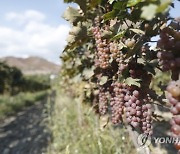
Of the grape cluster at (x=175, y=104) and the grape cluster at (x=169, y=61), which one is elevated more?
the grape cluster at (x=169, y=61)

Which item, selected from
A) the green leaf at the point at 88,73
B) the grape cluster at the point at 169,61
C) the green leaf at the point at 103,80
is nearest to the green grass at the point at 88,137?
the green leaf at the point at 88,73

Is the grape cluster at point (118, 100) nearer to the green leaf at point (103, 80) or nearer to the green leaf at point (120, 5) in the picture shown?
the green leaf at point (103, 80)

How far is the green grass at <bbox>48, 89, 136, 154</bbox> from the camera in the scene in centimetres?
439

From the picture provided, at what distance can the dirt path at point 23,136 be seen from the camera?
8.62 m

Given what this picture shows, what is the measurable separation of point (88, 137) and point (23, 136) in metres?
5.63

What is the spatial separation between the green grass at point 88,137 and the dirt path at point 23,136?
828mm

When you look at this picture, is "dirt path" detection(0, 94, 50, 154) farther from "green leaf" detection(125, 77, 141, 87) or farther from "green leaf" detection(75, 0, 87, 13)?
"green leaf" detection(125, 77, 141, 87)

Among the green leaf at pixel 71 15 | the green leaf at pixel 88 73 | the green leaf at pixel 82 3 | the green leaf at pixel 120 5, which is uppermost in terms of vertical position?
the green leaf at pixel 82 3

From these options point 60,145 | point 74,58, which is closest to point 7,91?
point 60,145

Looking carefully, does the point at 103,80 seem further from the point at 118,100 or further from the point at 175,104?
the point at 175,104

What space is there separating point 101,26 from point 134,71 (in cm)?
67

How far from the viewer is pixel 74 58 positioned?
148 inches

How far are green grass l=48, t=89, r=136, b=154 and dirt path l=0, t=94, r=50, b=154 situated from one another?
828 millimetres

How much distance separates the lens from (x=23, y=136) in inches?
417
